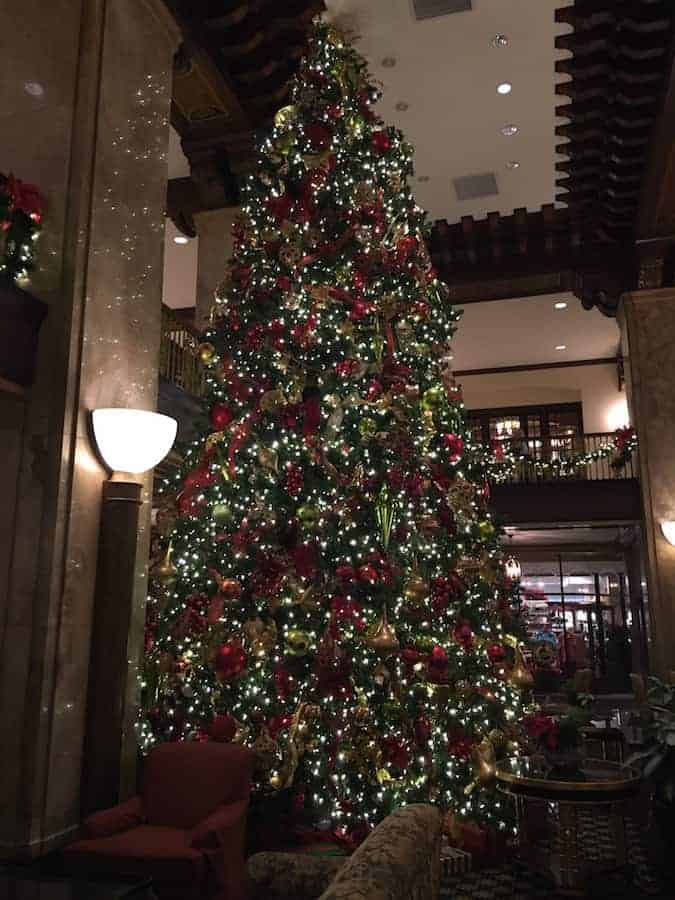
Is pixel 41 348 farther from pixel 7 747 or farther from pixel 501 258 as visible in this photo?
pixel 501 258

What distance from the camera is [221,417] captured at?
15.8ft

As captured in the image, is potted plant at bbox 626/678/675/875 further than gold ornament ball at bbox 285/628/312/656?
Yes

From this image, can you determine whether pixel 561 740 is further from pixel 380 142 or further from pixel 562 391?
pixel 562 391

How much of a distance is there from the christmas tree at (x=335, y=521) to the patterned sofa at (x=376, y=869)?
1.06m

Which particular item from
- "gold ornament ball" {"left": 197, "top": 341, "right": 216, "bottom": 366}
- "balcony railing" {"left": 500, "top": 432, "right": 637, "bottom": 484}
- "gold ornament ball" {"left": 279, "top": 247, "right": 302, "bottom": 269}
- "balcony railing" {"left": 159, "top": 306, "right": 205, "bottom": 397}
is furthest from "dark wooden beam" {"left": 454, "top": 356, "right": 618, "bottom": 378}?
"gold ornament ball" {"left": 197, "top": 341, "right": 216, "bottom": 366}

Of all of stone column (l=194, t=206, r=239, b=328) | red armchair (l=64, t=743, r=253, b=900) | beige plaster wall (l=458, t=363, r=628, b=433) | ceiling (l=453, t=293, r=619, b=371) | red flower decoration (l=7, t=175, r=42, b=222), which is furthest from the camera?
beige plaster wall (l=458, t=363, r=628, b=433)

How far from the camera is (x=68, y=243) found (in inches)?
145

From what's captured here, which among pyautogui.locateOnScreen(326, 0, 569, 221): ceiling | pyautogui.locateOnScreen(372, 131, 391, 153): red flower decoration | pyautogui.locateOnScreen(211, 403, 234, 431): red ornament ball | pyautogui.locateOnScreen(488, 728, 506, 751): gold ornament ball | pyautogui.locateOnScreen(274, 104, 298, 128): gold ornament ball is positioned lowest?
pyautogui.locateOnScreen(488, 728, 506, 751): gold ornament ball

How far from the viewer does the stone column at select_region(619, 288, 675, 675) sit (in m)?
8.96

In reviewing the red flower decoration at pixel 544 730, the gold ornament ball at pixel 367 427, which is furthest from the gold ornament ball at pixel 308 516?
the red flower decoration at pixel 544 730

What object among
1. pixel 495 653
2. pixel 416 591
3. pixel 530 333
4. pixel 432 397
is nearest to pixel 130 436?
pixel 416 591

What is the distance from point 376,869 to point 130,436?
2240 millimetres

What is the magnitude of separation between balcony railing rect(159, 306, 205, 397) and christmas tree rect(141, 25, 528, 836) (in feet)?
8.65

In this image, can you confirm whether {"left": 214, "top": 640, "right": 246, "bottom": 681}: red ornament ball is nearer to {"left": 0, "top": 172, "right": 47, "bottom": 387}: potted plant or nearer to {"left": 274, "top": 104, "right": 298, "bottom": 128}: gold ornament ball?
{"left": 0, "top": 172, "right": 47, "bottom": 387}: potted plant
